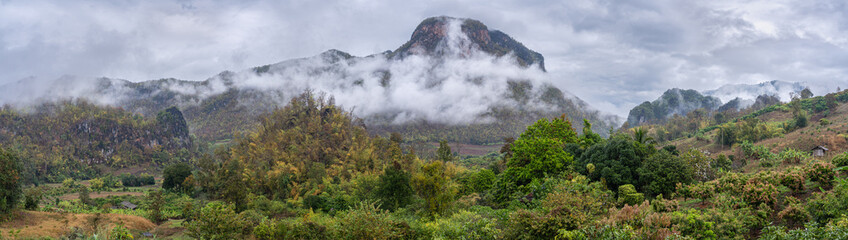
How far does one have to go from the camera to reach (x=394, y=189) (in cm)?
2522

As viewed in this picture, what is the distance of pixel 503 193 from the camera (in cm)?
2575

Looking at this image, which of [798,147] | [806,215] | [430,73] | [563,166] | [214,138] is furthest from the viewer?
[430,73]

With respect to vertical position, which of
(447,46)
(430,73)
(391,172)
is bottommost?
(391,172)

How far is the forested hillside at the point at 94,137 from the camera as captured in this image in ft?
310

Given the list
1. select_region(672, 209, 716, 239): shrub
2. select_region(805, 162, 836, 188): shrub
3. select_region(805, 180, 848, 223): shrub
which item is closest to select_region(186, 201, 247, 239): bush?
select_region(672, 209, 716, 239): shrub

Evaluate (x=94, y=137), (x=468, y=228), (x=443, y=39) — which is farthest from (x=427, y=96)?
(x=468, y=228)

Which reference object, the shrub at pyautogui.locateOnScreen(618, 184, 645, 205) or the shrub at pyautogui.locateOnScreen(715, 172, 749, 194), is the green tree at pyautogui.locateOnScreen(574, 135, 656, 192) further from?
the shrub at pyautogui.locateOnScreen(715, 172, 749, 194)

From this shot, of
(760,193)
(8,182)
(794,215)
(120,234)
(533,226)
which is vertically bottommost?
(120,234)

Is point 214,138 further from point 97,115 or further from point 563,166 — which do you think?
point 563,166

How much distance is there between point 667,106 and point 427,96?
104696 mm

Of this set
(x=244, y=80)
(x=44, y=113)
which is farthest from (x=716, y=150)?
(x=244, y=80)

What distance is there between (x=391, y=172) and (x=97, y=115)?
116943 millimetres

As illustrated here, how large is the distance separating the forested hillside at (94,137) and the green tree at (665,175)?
106036mm

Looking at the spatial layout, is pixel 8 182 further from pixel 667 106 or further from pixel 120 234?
pixel 667 106
